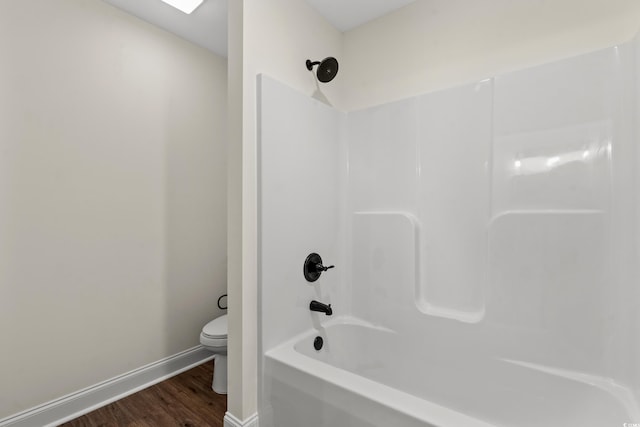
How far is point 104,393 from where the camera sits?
6.66ft

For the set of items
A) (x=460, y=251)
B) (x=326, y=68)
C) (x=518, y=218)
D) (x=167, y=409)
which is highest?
(x=326, y=68)

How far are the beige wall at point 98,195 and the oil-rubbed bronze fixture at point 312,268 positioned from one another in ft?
3.93

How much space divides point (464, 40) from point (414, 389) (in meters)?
2.05

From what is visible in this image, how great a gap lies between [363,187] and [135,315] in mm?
1862

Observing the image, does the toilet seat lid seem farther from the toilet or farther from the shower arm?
the shower arm

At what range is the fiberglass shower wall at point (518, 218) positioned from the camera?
4.42ft

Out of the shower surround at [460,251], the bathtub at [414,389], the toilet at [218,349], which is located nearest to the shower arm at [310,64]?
the shower surround at [460,251]

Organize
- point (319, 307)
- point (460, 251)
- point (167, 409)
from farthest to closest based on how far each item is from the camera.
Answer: point (167, 409) → point (319, 307) → point (460, 251)

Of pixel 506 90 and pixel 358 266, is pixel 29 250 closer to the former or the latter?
pixel 358 266

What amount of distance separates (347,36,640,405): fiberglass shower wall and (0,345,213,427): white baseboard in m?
1.59

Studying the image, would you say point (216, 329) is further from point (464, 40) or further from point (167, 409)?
point (464, 40)

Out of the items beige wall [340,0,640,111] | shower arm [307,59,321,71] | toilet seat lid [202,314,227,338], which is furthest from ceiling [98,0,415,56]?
toilet seat lid [202,314,227,338]

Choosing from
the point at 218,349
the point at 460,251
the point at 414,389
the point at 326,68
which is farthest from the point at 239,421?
the point at 326,68

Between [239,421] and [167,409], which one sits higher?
[239,421]
